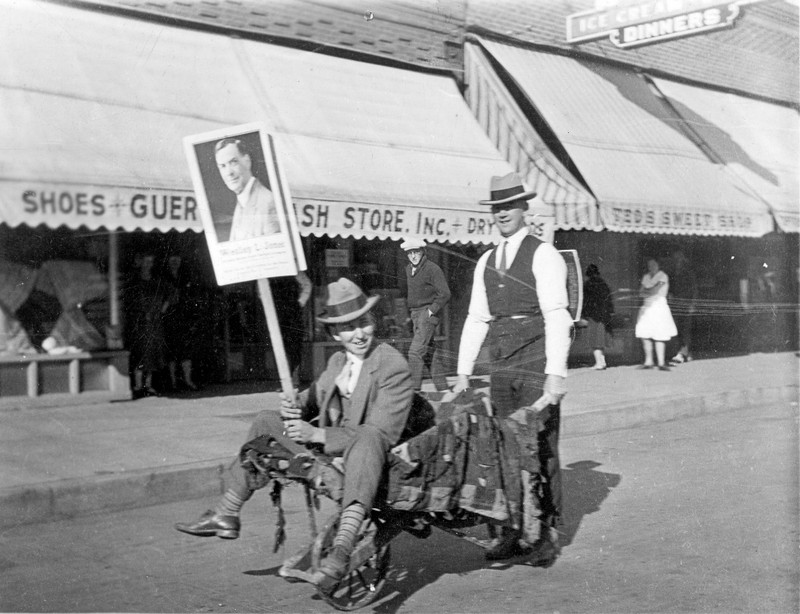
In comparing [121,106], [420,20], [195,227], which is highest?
[420,20]

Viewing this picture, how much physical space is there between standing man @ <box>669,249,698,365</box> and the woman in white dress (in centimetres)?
152

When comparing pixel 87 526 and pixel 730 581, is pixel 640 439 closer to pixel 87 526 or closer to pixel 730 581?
pixel 730 581

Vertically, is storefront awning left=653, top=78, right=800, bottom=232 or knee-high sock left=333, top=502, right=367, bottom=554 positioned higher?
storefront awning left=653, top=78, right=800, bottom=232

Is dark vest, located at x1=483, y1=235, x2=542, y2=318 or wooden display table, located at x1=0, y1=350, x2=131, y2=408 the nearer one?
dark vest, located at x1=483, y1=235, x2=542, y2=318

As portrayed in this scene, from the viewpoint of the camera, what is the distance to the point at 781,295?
64.9ft

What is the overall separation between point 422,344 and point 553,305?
5.33m

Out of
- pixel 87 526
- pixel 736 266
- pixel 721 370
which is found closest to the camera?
pixel 87 526

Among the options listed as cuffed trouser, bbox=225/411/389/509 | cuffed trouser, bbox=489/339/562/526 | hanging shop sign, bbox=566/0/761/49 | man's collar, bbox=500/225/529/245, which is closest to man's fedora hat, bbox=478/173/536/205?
man's collar, bbox=500/225/529/245

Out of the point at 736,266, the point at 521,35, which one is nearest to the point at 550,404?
the point at 521,35

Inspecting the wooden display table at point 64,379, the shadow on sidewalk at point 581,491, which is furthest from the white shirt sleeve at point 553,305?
the wooden display table at point 64,379

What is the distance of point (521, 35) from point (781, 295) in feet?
30.4

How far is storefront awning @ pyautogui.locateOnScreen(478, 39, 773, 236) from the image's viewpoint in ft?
41.7

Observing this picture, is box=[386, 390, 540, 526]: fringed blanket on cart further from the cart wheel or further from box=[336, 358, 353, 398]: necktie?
box=[336, 358, 353, 398]: necktie

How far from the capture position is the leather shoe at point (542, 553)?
15.9 feet
